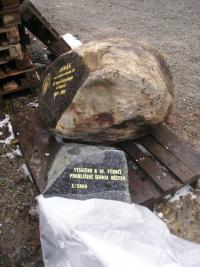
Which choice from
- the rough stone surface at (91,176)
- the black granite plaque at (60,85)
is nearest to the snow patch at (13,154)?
the black granite plaque at (60,85)

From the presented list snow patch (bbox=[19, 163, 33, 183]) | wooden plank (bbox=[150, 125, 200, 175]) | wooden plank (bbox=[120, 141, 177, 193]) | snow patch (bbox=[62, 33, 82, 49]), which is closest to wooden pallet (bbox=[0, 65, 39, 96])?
snow patch (bbox=[19, 163, 33, 183])

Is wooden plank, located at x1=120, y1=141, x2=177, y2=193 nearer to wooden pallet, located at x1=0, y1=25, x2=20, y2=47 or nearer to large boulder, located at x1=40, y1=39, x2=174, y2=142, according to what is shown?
large boulder, located at x1=40, y1=39, x2=174, y2=142

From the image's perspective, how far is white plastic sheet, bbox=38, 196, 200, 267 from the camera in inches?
87.1

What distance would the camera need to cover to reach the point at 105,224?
2385 mm

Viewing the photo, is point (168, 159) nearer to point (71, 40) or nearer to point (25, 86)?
point (25, 86)

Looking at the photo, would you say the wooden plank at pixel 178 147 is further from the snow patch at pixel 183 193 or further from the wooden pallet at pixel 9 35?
the wooden pallet at pixel 9 35

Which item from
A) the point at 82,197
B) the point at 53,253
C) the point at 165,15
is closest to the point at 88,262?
the point at 53,253

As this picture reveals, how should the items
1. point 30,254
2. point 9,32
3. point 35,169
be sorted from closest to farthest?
point 30,254
point 35,169
point 9,32

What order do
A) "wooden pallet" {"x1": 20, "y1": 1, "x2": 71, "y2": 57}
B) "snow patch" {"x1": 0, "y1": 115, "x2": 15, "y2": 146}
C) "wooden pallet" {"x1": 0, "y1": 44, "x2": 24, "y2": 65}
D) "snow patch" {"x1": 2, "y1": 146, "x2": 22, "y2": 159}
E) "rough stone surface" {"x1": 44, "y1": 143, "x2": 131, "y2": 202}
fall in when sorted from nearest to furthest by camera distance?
"rough stone surface" {"x1": 44, "y1": 143, "x2": 131, "y2": 202} → "snow patch" {"x1": 2, "y1": 146, "x2": 22, "y2": 159} → "snow patch" {"x1": 0, "y1": 115, "x2": 15, "y2": 146} → "wooden pallet" {"x1": 0, "y1": 44, "x2": 24, "y2": 65} → "wooden pallet" {"x1": 20, "y1": 1, "x2": 71, "y2": 57}

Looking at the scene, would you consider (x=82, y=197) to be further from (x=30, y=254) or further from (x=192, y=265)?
(x=192, y=265)

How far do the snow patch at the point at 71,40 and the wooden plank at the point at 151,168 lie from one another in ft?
7.68

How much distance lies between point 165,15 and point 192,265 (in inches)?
209

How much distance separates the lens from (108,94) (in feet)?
9.30

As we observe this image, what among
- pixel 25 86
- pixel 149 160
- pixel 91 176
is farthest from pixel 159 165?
pixel 25 86
